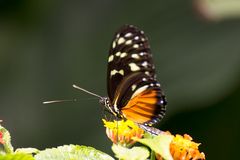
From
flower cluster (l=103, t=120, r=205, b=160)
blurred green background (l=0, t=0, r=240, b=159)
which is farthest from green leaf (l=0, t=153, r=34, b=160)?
blurred green background (l=0, t=0, r=240, b=159)

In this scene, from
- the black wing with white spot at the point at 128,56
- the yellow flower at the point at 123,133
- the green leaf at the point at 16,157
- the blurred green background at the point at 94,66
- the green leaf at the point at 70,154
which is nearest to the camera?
the green leaf at the point at 16,157

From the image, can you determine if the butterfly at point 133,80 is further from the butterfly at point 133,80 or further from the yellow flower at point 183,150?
the yellow flower at point 183,150

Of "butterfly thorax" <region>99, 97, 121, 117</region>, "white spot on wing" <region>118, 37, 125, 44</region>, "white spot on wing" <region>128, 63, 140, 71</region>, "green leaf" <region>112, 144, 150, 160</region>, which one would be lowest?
"green leaf" <region>112, 144, 150, 160</region>

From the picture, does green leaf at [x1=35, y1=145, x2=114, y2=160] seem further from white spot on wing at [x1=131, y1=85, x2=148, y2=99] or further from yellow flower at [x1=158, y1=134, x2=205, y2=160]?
white spot on wing at [x1=131, y1=85, x2=148, y2=99]

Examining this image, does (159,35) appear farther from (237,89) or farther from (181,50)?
(237,89)

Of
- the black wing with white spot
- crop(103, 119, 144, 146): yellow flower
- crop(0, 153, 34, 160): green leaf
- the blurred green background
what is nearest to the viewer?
crop(0, 153, 34, 160): green leaf

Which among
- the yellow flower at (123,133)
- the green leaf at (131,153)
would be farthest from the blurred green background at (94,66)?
the green leaf at (131,153)
